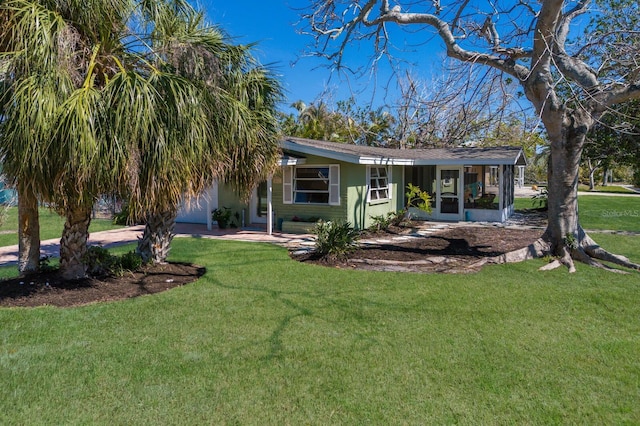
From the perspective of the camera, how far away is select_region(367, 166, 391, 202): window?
1455 centimetres

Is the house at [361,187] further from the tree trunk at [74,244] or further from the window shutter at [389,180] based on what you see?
the tree trunk at [74,244]

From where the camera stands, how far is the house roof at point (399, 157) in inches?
495

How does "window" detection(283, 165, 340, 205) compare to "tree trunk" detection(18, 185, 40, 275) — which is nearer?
"tree trunk" detection(18, 185, 40, 275)

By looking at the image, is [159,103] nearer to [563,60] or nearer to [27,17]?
[27,17]

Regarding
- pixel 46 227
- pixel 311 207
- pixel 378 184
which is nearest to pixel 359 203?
pixel 311 207

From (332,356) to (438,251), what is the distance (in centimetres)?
659

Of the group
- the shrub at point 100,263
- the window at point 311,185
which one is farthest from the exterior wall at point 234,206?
the shrub at point 100,263

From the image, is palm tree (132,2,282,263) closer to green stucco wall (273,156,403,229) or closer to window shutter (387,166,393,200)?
green stucco wall (273,156,403,229)

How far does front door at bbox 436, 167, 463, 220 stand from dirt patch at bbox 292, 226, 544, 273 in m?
3.11

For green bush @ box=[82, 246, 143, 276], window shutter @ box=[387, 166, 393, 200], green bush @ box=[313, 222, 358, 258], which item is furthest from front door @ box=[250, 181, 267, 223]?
green bush @ box=[82, 246, 143, 276]

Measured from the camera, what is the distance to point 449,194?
1695cm

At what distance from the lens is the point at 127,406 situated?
333 centimetres

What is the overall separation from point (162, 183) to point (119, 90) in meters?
1.22

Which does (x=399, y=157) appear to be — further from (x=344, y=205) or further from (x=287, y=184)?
(x=287, y=184)
